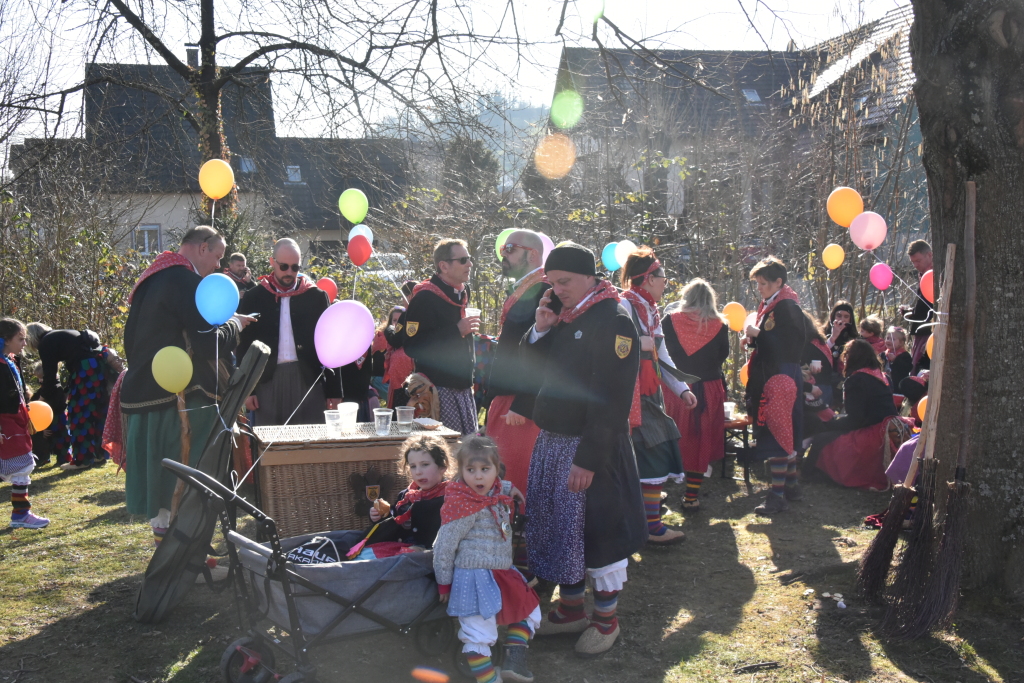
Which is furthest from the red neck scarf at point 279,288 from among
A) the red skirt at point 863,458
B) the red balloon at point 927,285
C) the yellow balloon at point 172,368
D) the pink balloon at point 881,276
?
the pink balloon at point 881,276

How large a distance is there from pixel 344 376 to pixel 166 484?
2444mm

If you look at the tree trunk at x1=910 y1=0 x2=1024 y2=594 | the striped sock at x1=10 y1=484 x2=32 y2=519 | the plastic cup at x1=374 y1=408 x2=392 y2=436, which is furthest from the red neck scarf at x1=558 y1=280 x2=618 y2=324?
the striped sock at x1=10 y1=484 x2=32 y2=519

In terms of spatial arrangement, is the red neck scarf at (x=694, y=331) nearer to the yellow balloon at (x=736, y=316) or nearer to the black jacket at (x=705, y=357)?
the black jacket at (x=705, y=357)

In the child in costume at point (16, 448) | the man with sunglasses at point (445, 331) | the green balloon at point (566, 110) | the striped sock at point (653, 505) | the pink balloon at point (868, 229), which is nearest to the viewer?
the man with sunglasses at point (445, 331)

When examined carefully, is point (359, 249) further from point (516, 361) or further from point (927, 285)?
point (927, 285)

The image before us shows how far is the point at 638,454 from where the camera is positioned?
504 cm

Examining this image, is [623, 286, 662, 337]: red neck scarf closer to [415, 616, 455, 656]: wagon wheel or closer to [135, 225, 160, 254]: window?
[415, 616, 455, 656]: wagon wheel

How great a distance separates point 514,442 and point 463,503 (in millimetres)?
968

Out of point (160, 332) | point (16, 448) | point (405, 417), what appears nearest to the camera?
point (160, 332)

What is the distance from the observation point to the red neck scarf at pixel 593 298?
348 centimetres

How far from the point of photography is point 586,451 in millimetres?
3352

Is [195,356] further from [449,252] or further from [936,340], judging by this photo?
[936,340]

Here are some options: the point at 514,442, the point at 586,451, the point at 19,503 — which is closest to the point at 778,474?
the point at 514,442

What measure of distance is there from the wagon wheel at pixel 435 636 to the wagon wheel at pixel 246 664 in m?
0.63
